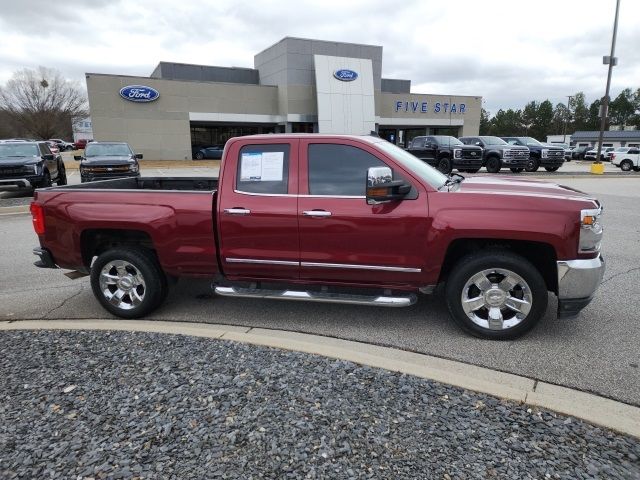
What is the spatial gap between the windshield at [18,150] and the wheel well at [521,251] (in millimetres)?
14180

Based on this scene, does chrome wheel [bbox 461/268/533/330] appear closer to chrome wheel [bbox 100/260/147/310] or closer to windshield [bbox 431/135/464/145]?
chrome wheel [bbox 100/260/147/310]

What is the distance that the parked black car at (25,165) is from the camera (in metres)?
13.2

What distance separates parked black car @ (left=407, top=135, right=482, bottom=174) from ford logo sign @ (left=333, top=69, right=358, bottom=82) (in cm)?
2091

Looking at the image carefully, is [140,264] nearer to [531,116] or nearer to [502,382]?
[502,382]

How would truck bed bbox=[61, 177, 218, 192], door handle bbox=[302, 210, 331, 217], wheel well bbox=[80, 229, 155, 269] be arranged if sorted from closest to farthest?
door handle bbox=[302, 210, 331, 217] < wheel well bbox=[80, 229, 155, 269] < truck bed bbox=[61, 177, 218, 192]

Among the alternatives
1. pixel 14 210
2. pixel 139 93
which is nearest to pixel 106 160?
pixel 14 210

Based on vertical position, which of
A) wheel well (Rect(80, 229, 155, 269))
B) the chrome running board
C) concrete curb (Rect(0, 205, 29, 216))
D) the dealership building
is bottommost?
concrete curb (Rect(0, 205, 29, 216))

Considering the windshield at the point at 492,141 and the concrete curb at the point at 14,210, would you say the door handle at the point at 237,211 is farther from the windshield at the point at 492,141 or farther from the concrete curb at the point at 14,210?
the windshield at the point at 492,141

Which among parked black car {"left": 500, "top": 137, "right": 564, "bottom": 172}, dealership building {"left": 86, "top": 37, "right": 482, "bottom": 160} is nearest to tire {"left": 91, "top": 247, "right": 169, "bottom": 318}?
parked black car {"left": 500, "top": 137, "right": 564, "bottom": 172}

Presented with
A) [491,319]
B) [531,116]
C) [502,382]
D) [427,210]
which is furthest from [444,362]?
[531,116]

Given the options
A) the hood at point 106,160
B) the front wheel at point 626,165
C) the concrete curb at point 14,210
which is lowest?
the front wheel at point 626,165

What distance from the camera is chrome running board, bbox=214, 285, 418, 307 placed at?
13.2 ft

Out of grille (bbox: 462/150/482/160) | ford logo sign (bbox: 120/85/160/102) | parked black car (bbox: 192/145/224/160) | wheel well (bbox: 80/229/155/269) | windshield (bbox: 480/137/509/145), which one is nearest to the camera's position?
wheel well (bbox: 80/229/155/269)

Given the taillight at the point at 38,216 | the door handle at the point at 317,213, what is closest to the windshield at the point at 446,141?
the door handle at the point at 317,213
